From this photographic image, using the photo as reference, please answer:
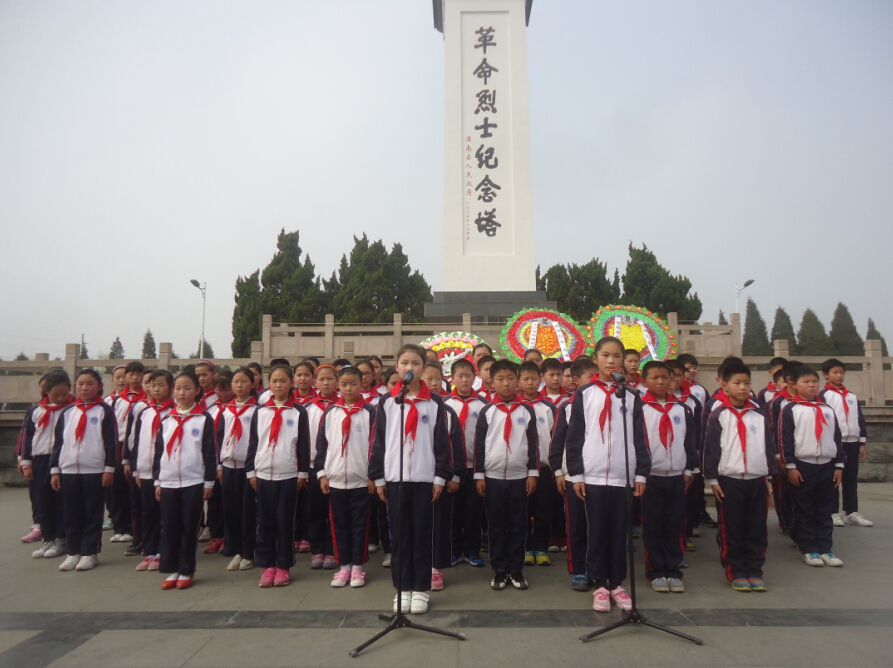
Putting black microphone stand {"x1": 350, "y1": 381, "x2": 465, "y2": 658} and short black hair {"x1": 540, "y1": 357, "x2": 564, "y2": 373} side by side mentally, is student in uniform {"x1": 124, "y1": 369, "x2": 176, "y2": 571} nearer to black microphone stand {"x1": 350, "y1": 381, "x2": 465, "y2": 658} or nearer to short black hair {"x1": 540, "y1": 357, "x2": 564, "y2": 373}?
black microphone stand {"x1": 350, "y1": 381, "x2": 465, "y2": 658}

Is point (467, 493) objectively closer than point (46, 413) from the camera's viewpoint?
Yes

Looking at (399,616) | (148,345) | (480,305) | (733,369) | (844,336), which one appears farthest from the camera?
(148,345)

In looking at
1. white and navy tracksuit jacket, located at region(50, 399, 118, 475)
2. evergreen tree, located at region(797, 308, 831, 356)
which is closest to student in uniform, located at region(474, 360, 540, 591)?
white and navy tracksuit jacket, located at region(50, 399, 118, 475)

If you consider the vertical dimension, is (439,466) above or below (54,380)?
below

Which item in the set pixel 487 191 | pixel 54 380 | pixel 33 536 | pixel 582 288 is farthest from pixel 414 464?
pixel 582 288

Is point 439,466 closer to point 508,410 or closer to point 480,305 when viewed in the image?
point 508,410

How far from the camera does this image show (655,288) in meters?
23.3

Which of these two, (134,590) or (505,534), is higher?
(505,534)

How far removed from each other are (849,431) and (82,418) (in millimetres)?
5930

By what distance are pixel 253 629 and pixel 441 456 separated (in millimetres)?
1264

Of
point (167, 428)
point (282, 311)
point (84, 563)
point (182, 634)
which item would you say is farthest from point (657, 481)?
point (282, 311)

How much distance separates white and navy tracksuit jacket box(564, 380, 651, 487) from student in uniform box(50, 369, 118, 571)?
3242mm

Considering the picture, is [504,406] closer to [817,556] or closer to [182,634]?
[182,634]

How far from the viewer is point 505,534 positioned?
145 inches
